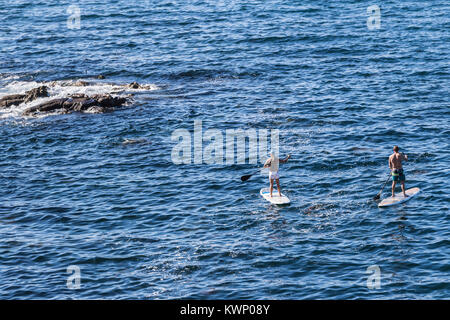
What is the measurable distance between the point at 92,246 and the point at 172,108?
76.4 ft

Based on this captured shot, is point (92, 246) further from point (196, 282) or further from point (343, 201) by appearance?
point (343, 201)

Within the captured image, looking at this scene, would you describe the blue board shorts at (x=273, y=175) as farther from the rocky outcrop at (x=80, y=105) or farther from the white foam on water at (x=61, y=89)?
the white foam on water at (x=61, y=89)

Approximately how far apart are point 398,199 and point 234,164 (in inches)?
461

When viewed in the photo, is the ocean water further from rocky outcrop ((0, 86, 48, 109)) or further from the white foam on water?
rocky outcrop ((0, 86, 48, 109))

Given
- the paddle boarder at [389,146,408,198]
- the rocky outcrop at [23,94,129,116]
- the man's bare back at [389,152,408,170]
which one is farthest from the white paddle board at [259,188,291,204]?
the rocky outcrop at [23,94,129,116]

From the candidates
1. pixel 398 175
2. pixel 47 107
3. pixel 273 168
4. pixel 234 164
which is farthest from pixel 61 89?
Answer: pixel 398 175

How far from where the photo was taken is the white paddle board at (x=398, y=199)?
131ft

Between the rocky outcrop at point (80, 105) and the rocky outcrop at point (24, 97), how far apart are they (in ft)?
8.67

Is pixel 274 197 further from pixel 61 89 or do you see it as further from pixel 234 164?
pixel 61 89

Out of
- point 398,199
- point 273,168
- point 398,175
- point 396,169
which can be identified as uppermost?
point 273,168

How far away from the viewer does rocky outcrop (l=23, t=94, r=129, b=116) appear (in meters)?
58.7

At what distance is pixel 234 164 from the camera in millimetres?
47625

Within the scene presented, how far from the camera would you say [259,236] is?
122ft
